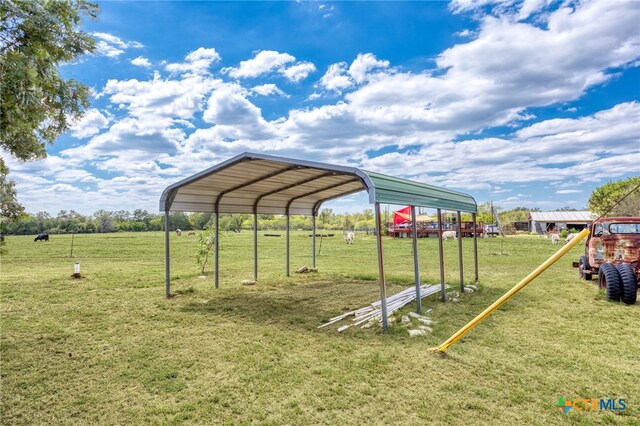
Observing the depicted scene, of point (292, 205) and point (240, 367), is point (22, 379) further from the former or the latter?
point (292, 205)

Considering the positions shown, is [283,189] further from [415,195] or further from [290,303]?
[415,195]

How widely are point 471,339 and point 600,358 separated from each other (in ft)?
5.52

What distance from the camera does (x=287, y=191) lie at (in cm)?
1170

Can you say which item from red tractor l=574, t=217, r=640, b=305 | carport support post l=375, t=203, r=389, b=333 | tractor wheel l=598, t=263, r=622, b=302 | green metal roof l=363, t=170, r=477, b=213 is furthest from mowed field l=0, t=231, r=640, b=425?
green metal roof l=363, t=170, r=477, b=213

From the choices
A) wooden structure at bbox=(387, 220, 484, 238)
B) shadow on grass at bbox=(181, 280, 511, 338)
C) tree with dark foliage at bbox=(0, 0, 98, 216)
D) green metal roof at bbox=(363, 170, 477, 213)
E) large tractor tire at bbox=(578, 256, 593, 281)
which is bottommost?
shadow on grass at bbox=(181, 280, 511, 338)

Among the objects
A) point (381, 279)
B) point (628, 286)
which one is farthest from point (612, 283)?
point (381, 279)

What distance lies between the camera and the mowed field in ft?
12.6

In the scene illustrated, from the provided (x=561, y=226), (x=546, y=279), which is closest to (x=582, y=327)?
(x=546, y=279)

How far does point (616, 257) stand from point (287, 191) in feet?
31.1

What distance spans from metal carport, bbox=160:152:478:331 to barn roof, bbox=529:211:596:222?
54167mm

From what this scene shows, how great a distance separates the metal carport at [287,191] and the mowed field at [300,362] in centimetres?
144

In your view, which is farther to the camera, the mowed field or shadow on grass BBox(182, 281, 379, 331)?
shadow on grass BBox(182, 281, 379, 331)

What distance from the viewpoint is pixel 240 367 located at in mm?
5004

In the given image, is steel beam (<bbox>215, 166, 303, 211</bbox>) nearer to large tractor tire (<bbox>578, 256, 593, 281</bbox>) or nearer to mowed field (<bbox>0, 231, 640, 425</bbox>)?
mowed field (<bbox>0, 231, 640, 425</bbox>)
